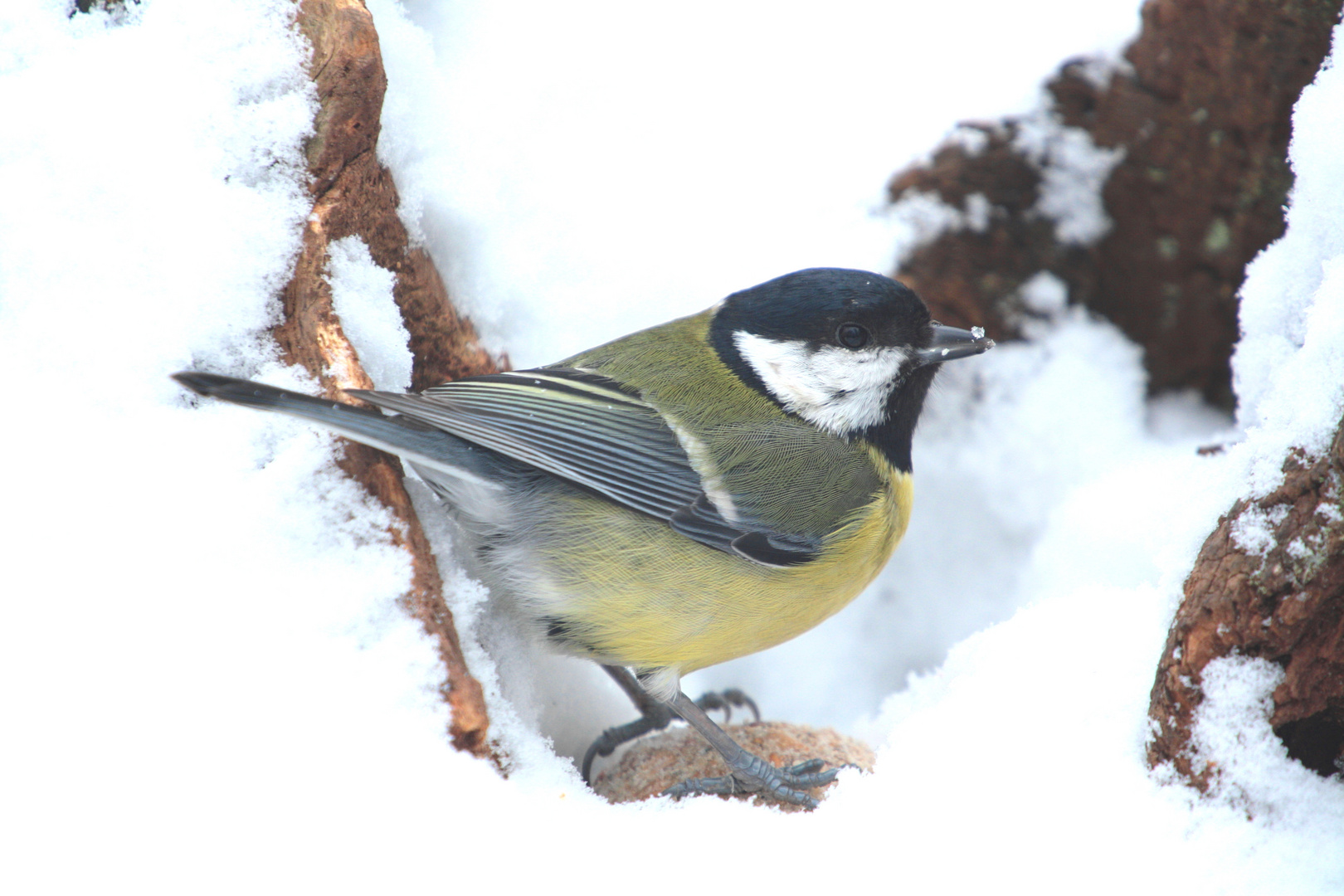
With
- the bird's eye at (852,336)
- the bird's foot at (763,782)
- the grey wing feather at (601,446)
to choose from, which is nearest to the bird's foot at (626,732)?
A: the bird's foot at (763,782)

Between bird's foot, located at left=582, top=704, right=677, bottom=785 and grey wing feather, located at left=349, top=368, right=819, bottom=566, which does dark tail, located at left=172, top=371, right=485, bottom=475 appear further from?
bird's foot, located at left=582, top=704, right=677, bottom=785

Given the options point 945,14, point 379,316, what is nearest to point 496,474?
point 379,316

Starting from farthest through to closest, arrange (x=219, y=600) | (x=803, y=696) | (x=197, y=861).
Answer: (x=803, y=696), (x=219, y=600), (x=197, y=861)

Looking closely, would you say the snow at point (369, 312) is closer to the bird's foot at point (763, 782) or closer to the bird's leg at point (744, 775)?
the bird's leg at point (744, 775)

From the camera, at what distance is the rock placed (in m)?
2.03

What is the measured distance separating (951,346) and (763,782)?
107cm

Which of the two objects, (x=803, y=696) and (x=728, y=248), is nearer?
(x=728, y=248)

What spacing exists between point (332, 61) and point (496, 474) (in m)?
0.83

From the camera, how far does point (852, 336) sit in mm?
2074

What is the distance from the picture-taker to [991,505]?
290 cm

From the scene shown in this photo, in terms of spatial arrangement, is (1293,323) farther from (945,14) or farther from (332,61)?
(332,61)

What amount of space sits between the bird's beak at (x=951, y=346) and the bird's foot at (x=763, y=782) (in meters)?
0.94

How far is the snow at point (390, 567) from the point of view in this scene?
1.29 meters

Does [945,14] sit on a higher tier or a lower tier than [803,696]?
higher
